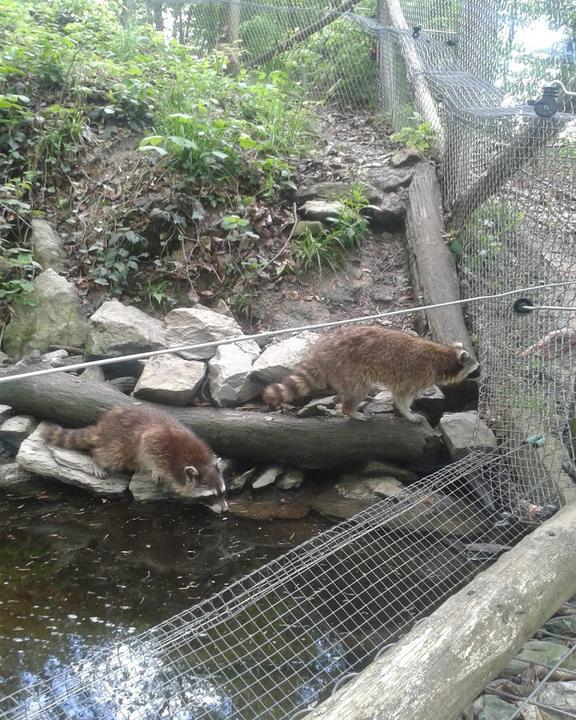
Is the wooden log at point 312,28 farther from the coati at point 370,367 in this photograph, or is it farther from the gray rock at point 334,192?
the coati at point 370,367

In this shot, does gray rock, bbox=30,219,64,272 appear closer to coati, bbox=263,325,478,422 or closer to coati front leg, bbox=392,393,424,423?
coati, bbox=263,325,478,422

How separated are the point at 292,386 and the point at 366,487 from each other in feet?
3.19

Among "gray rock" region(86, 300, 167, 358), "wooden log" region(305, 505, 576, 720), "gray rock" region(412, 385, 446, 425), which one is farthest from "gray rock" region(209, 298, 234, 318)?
"wooden log" region(305, 505, 576, 720)

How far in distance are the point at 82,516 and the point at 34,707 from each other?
1.86 meters

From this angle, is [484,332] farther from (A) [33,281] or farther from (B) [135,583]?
(A) [33,281]

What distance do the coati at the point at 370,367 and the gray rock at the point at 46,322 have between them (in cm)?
218

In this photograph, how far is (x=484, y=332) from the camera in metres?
4.79

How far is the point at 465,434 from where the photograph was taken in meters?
4.62

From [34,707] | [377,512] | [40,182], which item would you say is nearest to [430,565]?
[377,512]

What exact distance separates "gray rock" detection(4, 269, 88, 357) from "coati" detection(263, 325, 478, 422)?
2184 mm

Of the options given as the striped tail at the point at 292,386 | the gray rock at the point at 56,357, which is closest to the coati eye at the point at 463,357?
the striped tail at the point at 292,386

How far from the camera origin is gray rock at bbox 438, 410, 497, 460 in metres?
4.52

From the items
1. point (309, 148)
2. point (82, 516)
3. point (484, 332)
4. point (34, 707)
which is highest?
point (309, 148)

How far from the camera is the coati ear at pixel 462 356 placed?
472cm
